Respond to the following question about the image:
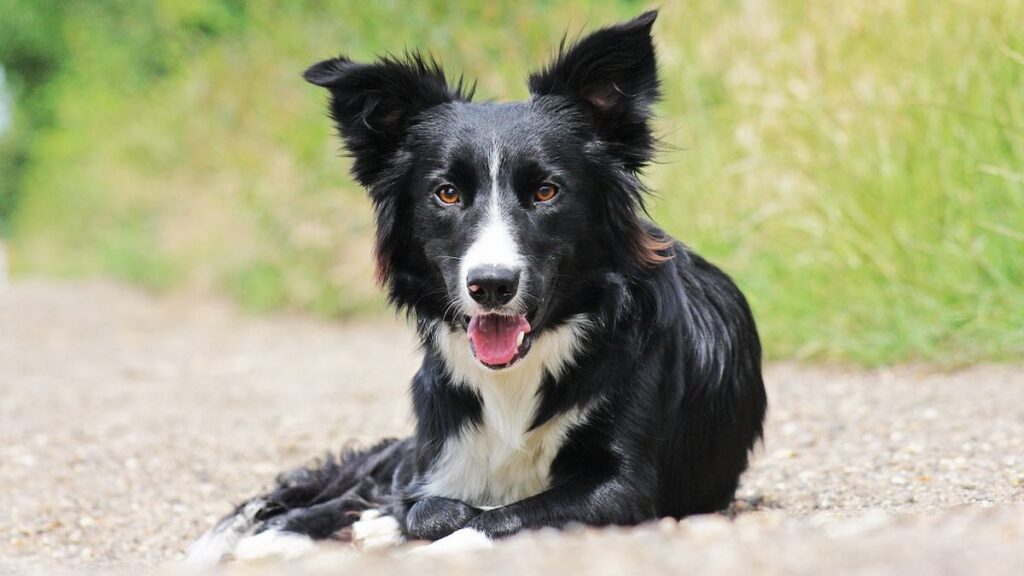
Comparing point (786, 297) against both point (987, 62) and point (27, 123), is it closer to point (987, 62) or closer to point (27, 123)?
point (987, 62)

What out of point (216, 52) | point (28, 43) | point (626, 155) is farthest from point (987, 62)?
point (28, 43)

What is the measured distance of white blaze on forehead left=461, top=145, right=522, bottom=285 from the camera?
3.70 metres

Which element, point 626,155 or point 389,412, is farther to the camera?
point 389,412

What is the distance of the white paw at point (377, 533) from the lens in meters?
4.10

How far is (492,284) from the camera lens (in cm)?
369

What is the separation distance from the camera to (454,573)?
2615 mm

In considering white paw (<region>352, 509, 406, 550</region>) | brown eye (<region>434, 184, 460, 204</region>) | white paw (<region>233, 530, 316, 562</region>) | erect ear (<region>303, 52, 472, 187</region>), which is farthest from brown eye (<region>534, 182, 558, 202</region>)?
white paw (<region>233, 530, 316, 562</region>)

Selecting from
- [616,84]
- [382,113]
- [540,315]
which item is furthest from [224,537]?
[616,84]

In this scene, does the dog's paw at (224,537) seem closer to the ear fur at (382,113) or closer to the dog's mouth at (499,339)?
the ear fur at (382,113)

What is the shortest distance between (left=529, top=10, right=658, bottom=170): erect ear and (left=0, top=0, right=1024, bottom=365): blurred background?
120 millimetres

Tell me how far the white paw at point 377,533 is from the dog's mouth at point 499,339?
0.68 meters

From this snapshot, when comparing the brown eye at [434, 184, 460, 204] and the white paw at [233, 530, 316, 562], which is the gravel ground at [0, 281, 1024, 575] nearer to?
the white paw at [233, 530, 316, 562]

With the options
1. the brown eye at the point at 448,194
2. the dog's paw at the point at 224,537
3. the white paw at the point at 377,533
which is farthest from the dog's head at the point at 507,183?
the dog's paw at the point at 224,537

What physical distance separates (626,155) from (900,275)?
142 inches
